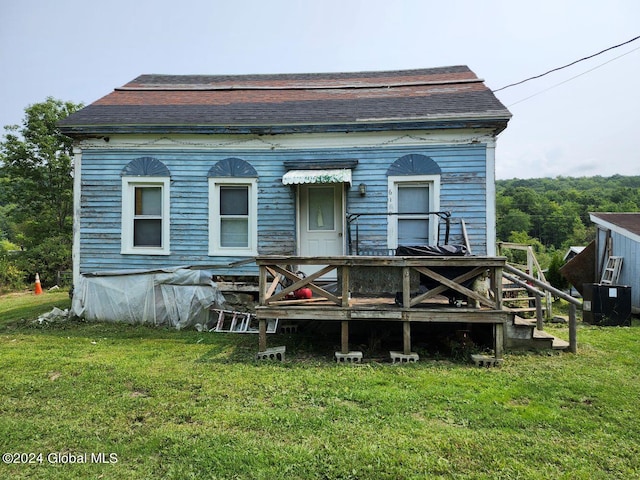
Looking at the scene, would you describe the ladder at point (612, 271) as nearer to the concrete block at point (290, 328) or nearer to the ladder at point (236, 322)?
the concrete block at point (290, 328)

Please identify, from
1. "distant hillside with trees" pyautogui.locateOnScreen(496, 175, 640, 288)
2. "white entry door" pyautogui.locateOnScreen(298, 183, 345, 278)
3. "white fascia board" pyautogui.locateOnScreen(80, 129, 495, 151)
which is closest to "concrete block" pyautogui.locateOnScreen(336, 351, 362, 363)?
"white entry door" pyautogui.locateOnScreen(298, 183, 345, 278)

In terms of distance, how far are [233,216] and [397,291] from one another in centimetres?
Answer: 413

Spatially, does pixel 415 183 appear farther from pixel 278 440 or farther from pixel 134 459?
pixel 134 459

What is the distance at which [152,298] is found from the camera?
23.4ft

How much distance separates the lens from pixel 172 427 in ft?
9.94

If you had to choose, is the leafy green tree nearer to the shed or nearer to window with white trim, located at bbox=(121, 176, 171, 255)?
the shed

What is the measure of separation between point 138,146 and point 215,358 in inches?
204

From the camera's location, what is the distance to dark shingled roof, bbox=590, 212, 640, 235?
34.0ft

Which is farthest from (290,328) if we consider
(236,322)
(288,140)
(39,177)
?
(39,177)

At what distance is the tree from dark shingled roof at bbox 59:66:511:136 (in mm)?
11789

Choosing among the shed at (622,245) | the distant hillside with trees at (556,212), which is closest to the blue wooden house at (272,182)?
the shed at (622,245)

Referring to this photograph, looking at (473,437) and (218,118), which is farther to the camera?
(218,118)

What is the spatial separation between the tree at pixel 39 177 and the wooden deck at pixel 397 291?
17.4 meters

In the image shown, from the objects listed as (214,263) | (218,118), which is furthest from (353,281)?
(218,118)
